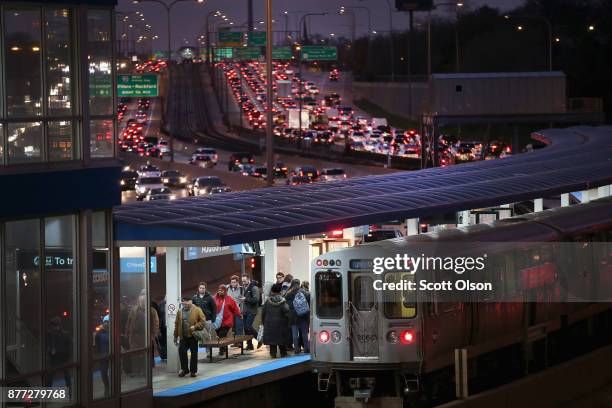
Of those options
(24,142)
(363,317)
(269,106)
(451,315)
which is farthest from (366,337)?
(269,106)

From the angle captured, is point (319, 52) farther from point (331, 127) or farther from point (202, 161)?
point (331, 127)

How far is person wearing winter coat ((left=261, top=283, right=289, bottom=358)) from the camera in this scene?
23.0m

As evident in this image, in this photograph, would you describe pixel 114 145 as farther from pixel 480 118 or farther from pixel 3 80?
pixel 480 118

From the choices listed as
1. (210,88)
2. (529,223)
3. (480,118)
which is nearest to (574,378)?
(529,223)

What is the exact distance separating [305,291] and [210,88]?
16555 centimetres

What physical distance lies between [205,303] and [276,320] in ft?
4.05

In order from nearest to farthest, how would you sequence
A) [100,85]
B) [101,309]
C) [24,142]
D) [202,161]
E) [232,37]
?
[24,142]
[101,309]
[100,85]
[202,161]
[232,37]

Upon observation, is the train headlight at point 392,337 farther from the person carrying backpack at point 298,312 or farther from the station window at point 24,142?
the station window at point 24,142

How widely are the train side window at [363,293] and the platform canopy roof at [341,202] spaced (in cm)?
124

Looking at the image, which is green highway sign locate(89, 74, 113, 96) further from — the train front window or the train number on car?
the train number on car

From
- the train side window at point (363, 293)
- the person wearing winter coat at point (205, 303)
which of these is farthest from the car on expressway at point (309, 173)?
the train side window at point (363, 293)

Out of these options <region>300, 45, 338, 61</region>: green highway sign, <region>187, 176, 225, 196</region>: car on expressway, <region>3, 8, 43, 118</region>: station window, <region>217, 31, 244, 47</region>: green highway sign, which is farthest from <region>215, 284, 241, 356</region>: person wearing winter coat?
<region>217, 31, 244, 47</region>: green highway sign

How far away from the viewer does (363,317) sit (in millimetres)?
20859

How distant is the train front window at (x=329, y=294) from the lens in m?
21.0
